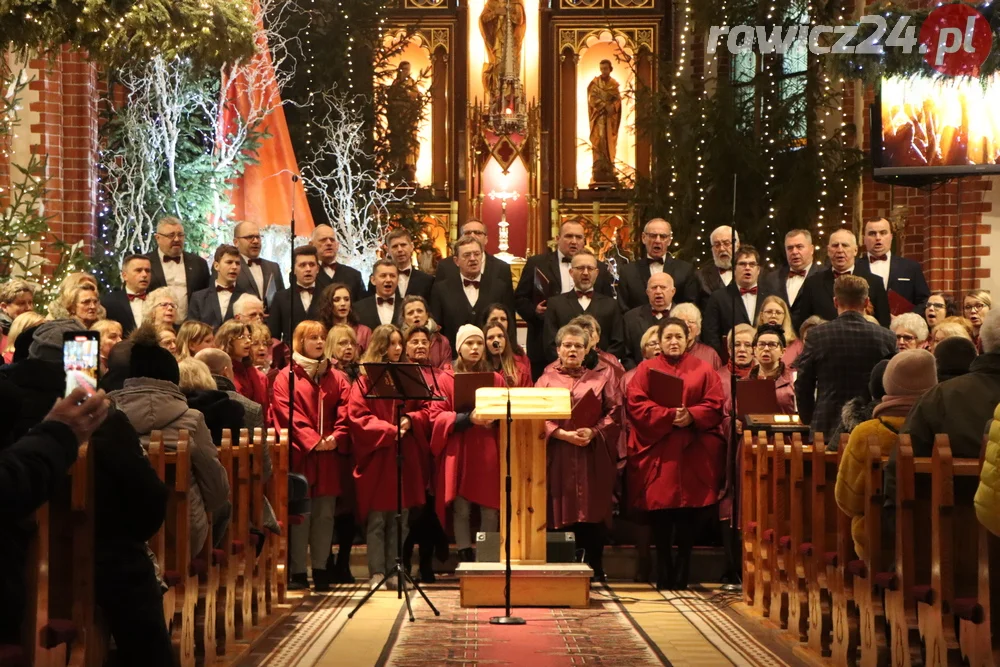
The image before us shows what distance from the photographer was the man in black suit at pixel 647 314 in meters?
10.1

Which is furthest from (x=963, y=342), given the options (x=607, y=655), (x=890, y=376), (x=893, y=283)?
(x=893, y=283)

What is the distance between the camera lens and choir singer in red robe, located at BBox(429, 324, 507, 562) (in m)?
9.16

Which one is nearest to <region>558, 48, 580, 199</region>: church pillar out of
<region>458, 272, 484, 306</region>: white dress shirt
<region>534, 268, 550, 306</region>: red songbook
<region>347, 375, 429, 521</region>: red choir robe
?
<region>534, 268, 550, 306</region>: red songbook

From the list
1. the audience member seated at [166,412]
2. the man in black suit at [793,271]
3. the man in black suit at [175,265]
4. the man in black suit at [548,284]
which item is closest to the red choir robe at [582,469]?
the man in black suit at [548,284]

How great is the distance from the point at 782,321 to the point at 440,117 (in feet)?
35.8

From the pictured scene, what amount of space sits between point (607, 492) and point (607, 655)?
8.19 ft

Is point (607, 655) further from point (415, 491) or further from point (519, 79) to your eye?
point (519, 79)

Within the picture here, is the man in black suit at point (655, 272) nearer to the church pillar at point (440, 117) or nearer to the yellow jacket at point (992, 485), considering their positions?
the yellow jacket at point (992, 485)

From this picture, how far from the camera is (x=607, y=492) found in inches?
363

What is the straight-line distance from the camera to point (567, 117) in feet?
64.8

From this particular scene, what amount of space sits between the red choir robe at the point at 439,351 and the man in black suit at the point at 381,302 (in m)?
0.47

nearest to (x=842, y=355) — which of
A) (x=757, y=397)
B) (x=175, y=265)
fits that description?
(x=757, y=397)

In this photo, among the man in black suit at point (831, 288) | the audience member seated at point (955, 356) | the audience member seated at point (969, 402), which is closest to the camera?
the audience member seated at point (969, 402)

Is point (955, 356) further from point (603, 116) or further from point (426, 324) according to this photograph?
point (603, 116)
